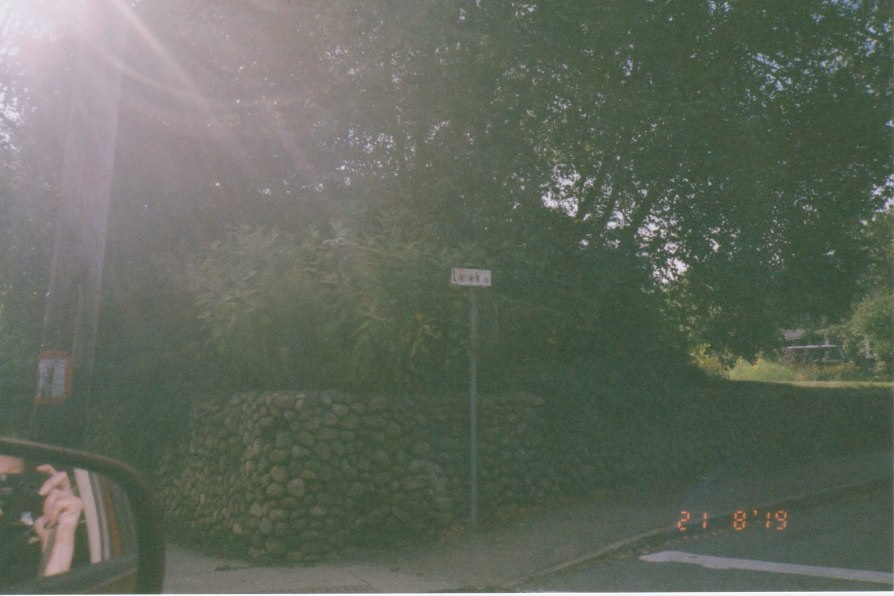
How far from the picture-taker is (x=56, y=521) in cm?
275

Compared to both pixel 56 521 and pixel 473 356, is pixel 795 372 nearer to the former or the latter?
pixel 473 356

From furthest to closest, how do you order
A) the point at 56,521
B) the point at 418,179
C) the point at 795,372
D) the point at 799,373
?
1. the point at 795,372
2. the point at 799,373
3. the point at 418,179
4. the point at 56,521

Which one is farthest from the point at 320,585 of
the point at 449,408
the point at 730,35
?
the point at 730,35

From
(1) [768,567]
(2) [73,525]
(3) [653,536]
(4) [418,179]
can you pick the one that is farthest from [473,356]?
(2) [73,525]

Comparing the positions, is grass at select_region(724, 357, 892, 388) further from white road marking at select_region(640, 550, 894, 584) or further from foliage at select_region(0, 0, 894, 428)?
white road marking at select_region(640, 550, 894, 584)

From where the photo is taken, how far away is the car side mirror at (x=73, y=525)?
2549mm

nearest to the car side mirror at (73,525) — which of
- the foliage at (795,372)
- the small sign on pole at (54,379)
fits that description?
the small sign on pole at (54,379)

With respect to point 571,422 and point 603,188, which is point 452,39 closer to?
→ point 603,188

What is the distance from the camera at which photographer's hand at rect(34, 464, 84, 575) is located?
2668 millimetres

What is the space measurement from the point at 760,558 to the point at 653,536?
114cm

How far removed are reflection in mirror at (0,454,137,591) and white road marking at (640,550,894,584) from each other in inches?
238

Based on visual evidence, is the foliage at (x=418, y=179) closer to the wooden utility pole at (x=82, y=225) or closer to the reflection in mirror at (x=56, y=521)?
the wooden utility pole at (x=82, y=225)

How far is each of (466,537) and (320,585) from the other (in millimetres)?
2104

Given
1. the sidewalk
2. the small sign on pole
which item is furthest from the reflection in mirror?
the sidewalk
